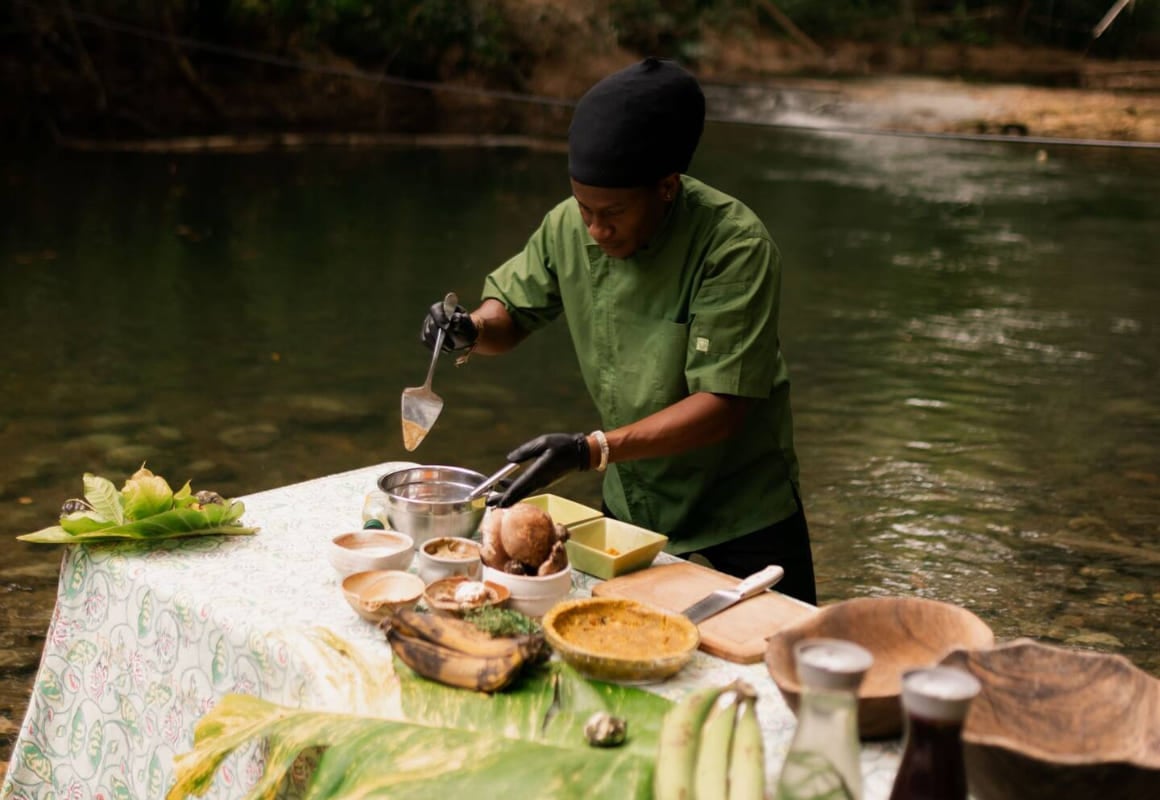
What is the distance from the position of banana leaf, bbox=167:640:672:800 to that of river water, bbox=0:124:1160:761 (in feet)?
7.10

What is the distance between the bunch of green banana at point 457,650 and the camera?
1.79 meters

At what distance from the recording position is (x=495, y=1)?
59.3 feet

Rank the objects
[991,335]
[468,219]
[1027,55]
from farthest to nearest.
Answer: [1027,55] → [468,219] → [991,335]

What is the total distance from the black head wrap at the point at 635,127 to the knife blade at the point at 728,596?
793 mm

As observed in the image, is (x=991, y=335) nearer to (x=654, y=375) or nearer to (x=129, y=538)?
(x=654, y=375)

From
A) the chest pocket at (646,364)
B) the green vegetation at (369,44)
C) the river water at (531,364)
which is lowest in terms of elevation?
the river water at (531,364)

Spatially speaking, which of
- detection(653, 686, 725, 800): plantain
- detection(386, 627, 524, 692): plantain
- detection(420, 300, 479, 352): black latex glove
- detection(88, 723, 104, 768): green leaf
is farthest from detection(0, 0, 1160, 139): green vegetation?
detection(653, 686, 725, 800): plantain

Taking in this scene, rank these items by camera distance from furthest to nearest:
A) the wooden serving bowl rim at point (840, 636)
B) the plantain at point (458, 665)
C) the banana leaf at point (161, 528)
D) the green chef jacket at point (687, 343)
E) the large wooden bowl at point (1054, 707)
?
the green chef jacket at point (687, 343) → the banana leaf at point (161, 528) → the plantain at point (458, 665) → the wooden serving bowl rim at point (840, 636) → the large wooden bowl at point (1054, 707)

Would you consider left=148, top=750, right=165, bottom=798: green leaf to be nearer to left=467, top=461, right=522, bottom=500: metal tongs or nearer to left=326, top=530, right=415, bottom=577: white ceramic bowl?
left=326, top=530, right=415, bottom=577: white ceramic bowl

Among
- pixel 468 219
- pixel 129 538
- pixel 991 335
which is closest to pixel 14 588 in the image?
pixel 129 538

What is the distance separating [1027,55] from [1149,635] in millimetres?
18550

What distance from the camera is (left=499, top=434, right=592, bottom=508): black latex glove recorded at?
2260 mm

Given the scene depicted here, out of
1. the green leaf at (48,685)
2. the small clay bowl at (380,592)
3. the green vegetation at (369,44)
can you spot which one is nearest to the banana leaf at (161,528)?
the green leaf at (48,685)

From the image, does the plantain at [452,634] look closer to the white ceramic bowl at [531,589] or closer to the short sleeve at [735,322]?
the white ceramic bowl at [531,589]
